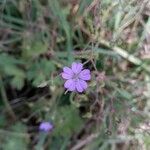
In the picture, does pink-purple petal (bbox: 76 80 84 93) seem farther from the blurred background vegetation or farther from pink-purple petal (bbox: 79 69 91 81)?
the blurred background vegetation

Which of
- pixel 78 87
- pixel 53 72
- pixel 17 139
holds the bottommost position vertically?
pixel 78 87

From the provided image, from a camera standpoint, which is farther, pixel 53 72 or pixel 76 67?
pixel 53 72

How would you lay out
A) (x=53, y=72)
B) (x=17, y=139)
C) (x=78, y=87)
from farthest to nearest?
(x=17, y=139), (x=53, y=72), (x=78, y=87)

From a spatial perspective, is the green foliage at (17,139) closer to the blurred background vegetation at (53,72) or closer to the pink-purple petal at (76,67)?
the blurred background vegetation at (53,72)

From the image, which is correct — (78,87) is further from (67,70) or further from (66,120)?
(66,120)

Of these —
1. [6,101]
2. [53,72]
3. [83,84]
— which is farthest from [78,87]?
[6,101]

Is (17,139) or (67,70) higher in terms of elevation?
(17,139)

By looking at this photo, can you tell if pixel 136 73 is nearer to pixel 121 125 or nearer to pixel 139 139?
pixel 139 139
